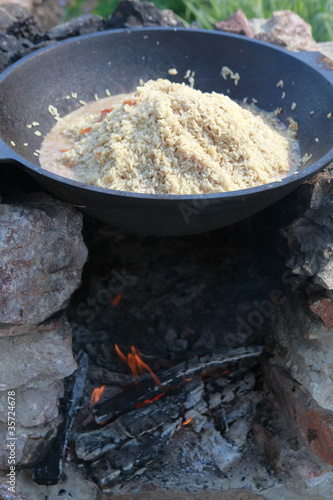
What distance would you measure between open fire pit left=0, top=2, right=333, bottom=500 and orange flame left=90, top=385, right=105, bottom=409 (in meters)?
0.01

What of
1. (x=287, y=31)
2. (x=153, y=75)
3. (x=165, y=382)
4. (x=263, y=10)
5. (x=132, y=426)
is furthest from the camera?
(x=263, y=10)

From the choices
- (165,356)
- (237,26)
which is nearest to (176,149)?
(165,356)

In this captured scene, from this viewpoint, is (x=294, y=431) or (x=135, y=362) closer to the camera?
(x=294, y=431)

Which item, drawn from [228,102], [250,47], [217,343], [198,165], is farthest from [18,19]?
[217,343]

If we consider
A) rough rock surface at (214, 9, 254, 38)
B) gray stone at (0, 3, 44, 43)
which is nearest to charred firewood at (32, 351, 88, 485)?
gray stone at (0, 3, 44, 43)

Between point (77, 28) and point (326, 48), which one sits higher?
point (326, 48)

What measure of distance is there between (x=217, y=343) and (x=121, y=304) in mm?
580

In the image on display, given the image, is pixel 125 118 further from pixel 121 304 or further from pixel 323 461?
pixel 323 461

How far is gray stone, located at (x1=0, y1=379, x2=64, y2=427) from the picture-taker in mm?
1990

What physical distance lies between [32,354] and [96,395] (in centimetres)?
54

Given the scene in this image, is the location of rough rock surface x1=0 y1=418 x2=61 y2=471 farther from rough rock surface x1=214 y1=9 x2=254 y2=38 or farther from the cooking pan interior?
rough rock surface x1=214 y1=9 x2=254 y2=38

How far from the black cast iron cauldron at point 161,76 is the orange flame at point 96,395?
2.89 ft

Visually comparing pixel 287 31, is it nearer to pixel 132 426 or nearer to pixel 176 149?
pixel 176 149

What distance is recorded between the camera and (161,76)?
9.07 ft
